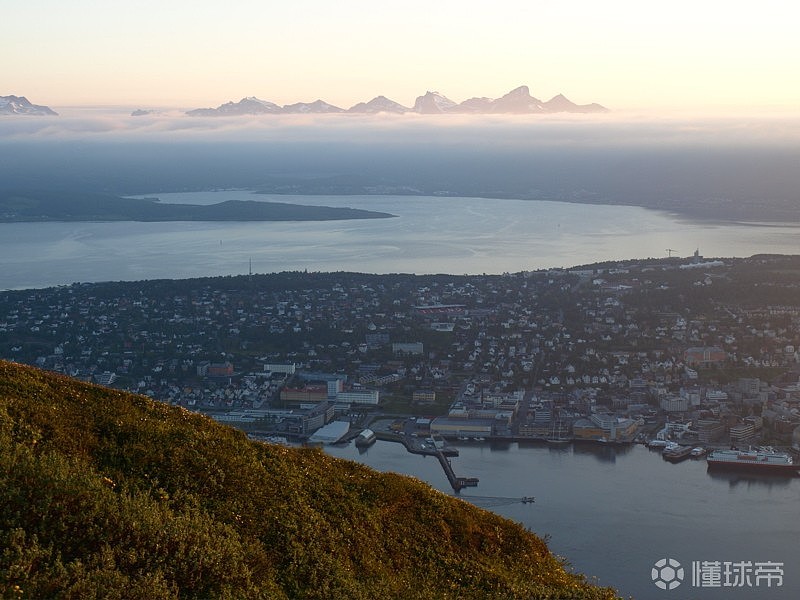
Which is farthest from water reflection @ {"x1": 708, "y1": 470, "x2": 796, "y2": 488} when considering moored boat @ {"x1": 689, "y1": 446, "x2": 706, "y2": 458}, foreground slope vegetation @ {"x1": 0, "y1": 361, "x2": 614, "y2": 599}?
foreground slope vegetation @ {"x1": 0, "y1": 361, "x2": 614, "y2": 599}

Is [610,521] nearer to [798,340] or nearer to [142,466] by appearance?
[142,466]

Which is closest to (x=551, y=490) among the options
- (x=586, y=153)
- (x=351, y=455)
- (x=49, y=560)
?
(x=351, y=455)

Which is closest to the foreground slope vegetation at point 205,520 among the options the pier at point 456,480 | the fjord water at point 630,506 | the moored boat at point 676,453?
the fjord water at point 630,506

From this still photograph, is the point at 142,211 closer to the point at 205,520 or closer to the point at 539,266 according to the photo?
the point at 539,266

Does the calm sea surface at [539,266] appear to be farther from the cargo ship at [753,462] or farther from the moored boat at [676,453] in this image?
the cargo ship at [753,462]

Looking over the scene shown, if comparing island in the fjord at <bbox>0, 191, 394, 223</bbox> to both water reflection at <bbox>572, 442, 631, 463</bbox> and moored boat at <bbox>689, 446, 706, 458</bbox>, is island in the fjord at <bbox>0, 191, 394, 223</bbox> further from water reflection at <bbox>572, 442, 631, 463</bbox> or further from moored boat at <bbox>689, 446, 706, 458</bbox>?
moored boat at <bbox>689, 446, 706, 458</bbox>

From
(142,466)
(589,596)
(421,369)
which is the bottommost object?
(421,369)
